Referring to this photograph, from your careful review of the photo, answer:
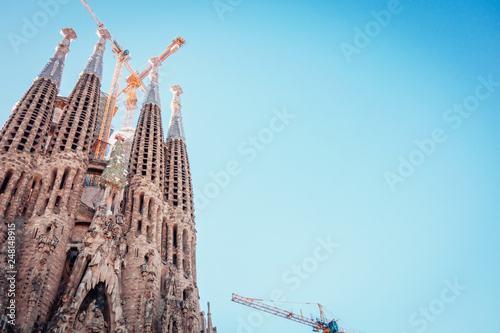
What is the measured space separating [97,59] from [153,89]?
227 inches

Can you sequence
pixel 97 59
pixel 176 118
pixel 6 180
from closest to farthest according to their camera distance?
pixel 6 180 < pixel 97 59 < pixel 176 118

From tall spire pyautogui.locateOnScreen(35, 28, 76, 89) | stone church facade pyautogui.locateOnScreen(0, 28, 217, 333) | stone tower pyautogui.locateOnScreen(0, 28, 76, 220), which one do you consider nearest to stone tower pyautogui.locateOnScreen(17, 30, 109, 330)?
stone church facade pyautogui.locateOnScreen(0, 28, 217, 333)

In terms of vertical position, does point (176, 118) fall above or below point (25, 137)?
above

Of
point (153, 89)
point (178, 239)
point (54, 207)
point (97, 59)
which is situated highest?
point (97, 59)

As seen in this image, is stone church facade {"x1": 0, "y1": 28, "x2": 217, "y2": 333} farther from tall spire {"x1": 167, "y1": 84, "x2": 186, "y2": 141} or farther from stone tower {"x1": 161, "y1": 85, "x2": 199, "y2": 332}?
tall spire {"x1": 167, "y1": 84, "x2": 186, "y2": 141}

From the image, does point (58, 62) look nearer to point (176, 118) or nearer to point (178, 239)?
point (176, 118)

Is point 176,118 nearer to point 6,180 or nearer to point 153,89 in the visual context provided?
point 153,89

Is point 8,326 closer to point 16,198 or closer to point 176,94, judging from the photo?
point 16,198

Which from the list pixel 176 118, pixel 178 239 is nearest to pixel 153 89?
pixel 176 118

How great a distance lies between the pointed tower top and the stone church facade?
537 centimetres

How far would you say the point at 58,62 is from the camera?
37.9 m

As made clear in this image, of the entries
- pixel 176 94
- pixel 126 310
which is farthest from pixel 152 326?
pixel 176 94

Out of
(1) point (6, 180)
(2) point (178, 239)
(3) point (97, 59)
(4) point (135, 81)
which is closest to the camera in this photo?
(1) point (6, 180)

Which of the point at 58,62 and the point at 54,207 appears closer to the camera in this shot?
the point at 54,207
